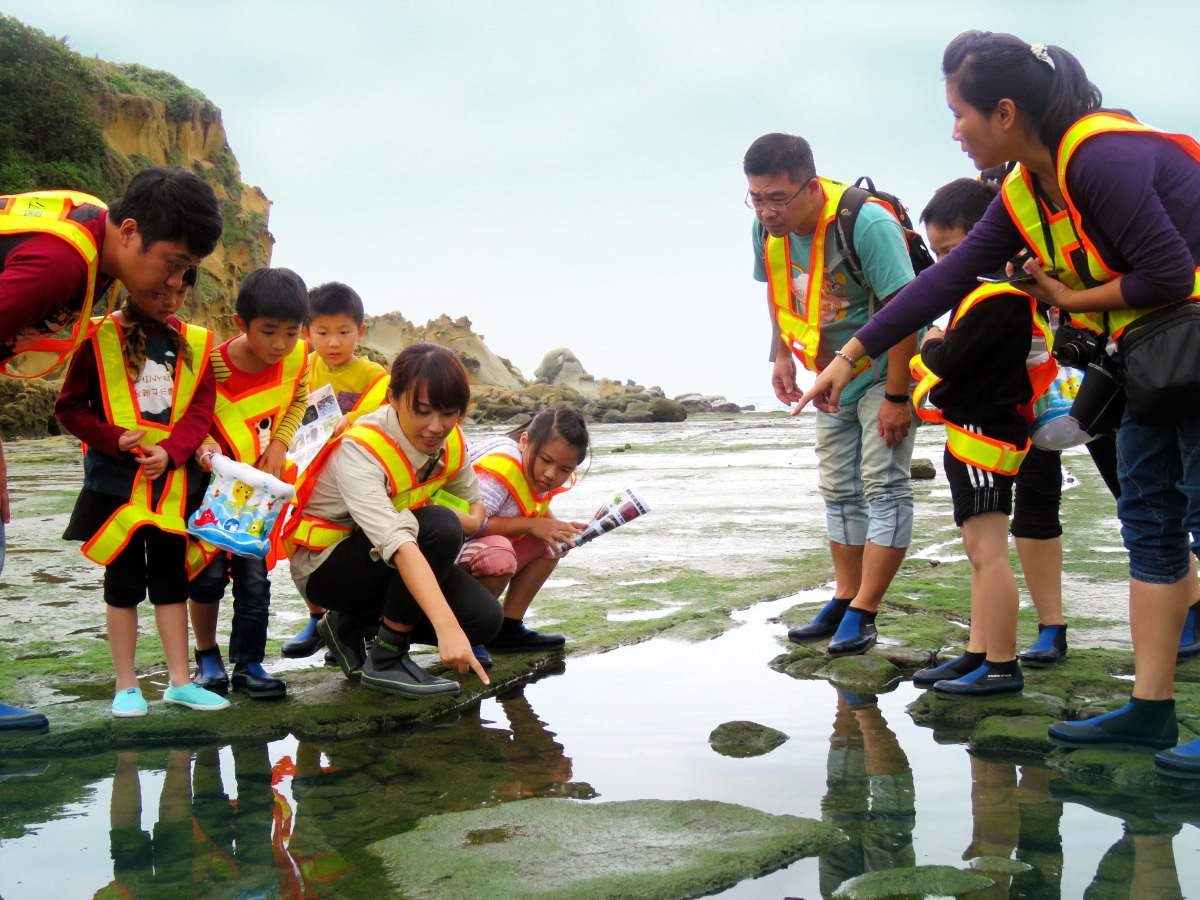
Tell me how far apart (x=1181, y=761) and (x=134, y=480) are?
3.09 metres

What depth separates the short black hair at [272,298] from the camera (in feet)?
12.6

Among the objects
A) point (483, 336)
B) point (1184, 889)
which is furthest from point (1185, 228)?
point (483, 336)

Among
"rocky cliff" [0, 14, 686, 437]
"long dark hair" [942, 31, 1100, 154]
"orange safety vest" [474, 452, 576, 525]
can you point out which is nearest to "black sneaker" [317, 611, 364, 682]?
"orange safety vest" [474, 452, 576, 525]

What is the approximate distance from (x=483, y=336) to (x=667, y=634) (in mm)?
62612

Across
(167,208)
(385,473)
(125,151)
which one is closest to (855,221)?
(385,473)

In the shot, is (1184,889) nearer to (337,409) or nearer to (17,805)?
(17,805)

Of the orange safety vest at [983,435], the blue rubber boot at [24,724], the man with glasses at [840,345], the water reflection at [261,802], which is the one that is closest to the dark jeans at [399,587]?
the water reflection at [261,802]

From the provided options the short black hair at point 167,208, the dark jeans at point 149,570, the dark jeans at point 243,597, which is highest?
the short black hair at point 167,208

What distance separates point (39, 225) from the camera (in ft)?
10.4

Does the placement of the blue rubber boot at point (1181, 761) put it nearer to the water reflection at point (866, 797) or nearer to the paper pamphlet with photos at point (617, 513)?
the water reflection at point (866, 797)

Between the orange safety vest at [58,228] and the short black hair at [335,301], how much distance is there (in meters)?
1.33

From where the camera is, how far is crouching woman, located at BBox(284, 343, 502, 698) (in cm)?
350

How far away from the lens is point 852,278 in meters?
4.38

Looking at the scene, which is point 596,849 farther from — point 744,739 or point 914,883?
point 744,739
